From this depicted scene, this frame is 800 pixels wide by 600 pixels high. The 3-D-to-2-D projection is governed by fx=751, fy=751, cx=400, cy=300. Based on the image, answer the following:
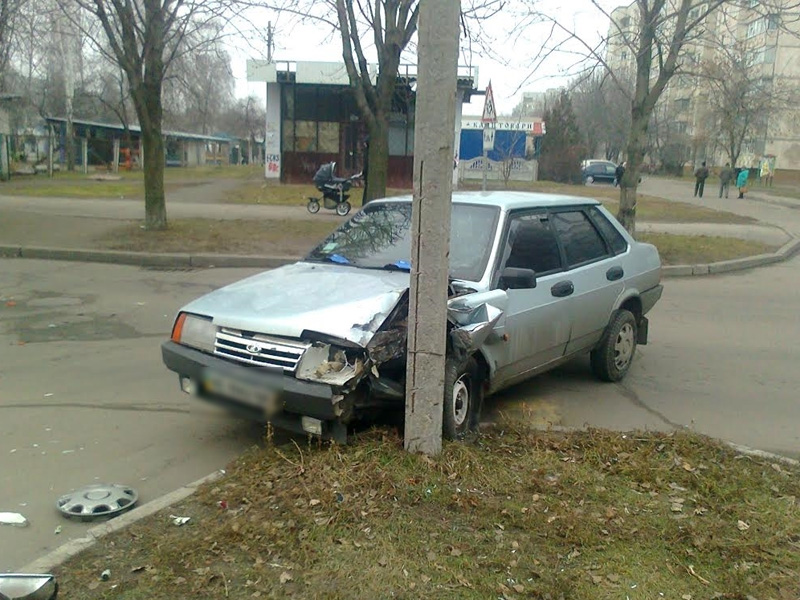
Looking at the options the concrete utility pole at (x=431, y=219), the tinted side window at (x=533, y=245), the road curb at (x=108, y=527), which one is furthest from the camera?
the tinted side window at (x=533, y=245)

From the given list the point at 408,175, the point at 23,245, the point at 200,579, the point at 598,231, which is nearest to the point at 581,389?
the point at 598,231

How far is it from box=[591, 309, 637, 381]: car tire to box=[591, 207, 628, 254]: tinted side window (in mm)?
582

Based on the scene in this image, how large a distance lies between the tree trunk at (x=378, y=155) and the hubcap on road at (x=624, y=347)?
28.9ft

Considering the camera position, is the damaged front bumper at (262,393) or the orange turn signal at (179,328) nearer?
the damaged front bumper at (262,393)

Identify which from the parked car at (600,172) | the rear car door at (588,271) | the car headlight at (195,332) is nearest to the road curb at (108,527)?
the car headlight at (195,332)

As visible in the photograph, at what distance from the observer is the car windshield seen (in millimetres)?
5414

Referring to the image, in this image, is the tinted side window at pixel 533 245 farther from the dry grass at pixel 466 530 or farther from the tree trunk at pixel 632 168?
the tree trunk at pixel 632 168

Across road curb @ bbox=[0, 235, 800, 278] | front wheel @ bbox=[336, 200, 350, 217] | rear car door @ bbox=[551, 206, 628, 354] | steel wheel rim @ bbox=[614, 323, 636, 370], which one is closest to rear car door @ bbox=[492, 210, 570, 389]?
rear car door @ bbox=[551, 206, 628, 354]

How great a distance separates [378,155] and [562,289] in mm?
→ 9733

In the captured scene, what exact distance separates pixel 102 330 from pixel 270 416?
4483 millimetres

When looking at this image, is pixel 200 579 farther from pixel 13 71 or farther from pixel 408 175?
pixel 13 71

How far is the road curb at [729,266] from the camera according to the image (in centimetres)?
1311

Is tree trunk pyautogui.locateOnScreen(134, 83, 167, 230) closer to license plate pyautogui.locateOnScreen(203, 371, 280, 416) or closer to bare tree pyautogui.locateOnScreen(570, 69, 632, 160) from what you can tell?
license plate pyautogui.locateOnScreen(203, 371, 280, 416)

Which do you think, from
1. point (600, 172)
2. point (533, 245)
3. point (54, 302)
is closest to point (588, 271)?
point (533, 245)
